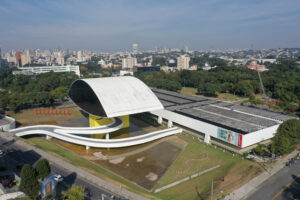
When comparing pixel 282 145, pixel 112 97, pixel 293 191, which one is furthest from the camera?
pixel 112 97

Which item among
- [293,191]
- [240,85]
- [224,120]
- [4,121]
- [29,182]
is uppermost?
[240,85]

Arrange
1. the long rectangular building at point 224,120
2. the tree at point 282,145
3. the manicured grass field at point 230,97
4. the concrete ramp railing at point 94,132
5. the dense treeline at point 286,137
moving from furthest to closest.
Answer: the manicured grass field at point 230,97 → the concrete ramp railing at point 94,132 → the long rectangular building at point 224,120 → the dense treeline at point 286,137 → the tree at point 282,145

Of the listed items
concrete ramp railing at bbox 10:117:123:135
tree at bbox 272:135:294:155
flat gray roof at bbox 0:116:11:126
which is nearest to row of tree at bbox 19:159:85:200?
concrete ramp railing at bbox 10:117:123:135

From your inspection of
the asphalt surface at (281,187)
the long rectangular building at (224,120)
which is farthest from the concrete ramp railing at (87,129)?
the asphalt surface at (281,187)

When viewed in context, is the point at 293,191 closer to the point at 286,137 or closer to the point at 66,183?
the point at 286,137

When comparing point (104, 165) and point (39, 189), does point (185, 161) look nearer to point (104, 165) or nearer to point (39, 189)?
point (104, 165)

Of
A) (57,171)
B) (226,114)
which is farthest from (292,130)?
(57,171)

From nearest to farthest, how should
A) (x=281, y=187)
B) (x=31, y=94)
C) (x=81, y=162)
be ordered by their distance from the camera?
(x=281, y=187) → (x=81, y=162) → (x=31, y=94)

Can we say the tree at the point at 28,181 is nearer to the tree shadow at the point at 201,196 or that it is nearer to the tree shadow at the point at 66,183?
the tree shadow at the point at 66,183
